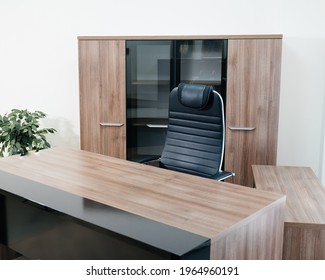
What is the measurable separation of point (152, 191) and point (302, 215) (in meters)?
0.95

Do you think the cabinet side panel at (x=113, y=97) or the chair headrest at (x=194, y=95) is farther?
the cabinet side panel at (x=113, y=97)

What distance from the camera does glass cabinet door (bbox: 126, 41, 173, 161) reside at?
4199 mm

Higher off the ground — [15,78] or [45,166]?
[15,78]

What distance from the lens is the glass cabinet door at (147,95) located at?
4.20 m

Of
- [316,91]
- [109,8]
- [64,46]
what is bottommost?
[316,91]

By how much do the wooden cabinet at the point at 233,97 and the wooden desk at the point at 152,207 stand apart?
182 centimetres

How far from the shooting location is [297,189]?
2961 millimetres

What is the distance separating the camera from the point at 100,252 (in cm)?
169

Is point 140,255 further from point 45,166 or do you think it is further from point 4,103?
point 4,103

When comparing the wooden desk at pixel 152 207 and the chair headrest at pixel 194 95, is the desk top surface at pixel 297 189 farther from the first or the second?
the chair headrest at pixel 194 95

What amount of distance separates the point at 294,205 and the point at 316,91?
2000 mm

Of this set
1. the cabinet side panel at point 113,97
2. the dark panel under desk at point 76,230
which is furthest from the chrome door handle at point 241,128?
the dark panel under desk at point 76,230
